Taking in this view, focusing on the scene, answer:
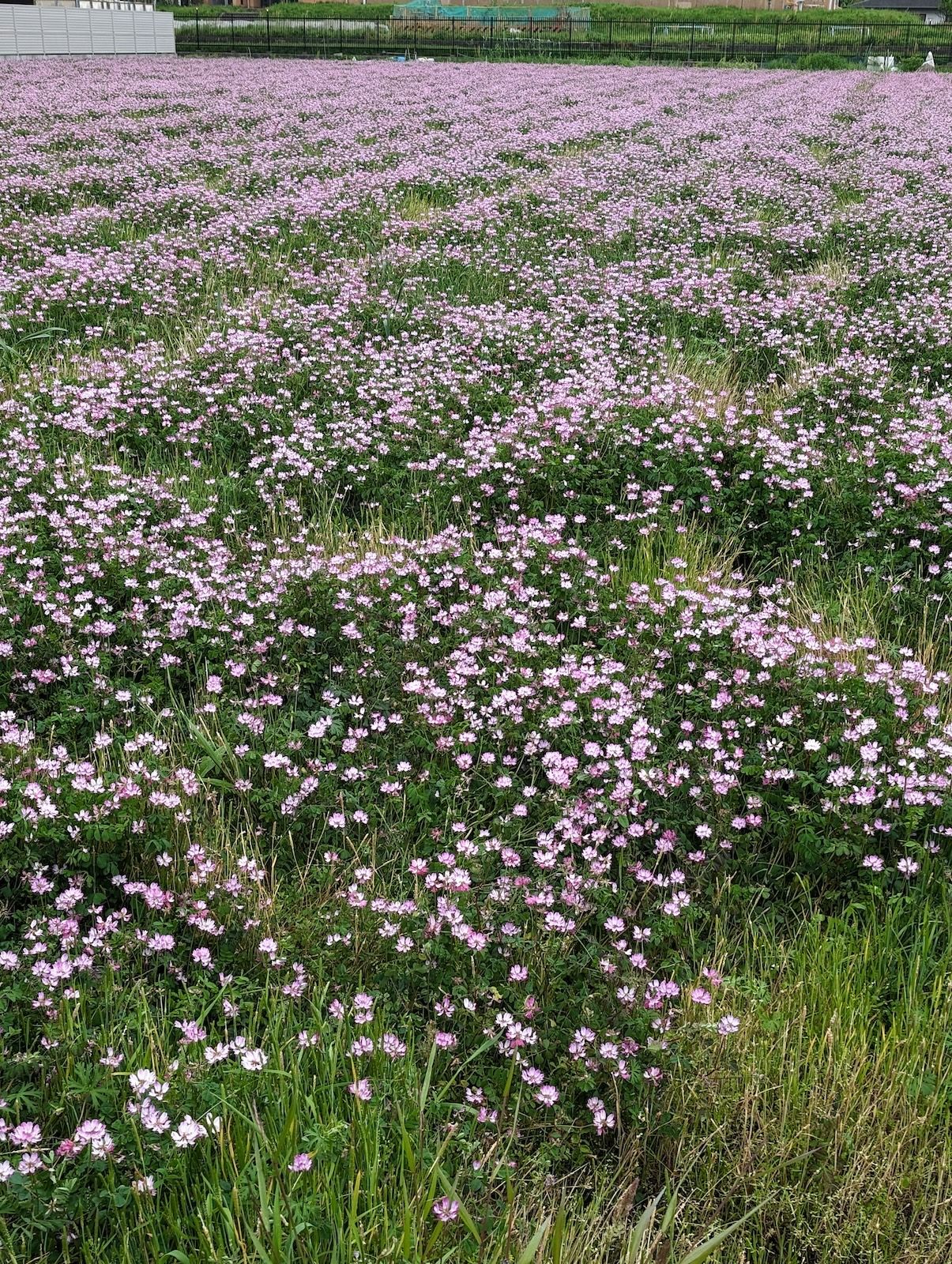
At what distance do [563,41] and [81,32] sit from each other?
24.8 m

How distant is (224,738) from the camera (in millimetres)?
3762

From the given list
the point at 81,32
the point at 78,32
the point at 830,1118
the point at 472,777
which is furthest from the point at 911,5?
the point at 830,1118

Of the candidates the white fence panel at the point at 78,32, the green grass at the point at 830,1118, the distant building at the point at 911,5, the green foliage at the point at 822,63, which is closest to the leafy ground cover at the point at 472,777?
→ the green grass at the point at 830,1118

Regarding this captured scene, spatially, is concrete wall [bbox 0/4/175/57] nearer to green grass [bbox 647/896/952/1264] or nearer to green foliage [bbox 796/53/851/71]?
green foliage [bbox 796/53/851/71]

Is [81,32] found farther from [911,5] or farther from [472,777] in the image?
[911,5]

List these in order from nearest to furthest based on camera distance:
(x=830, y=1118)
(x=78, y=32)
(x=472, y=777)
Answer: (x=830, y=1118) < (x=472, y=777) < (x=78, y=32)

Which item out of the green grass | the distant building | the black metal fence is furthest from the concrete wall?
the distant building

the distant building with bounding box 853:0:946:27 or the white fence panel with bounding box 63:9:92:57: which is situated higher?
the distant building with bounding box 853:0:946:27

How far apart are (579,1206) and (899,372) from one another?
7.19 meters

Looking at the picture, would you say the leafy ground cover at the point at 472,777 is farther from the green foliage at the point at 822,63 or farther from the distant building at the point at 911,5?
the distant building at the point at 911,5

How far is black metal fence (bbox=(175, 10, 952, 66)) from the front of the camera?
50.4 metres

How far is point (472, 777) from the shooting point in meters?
3.61

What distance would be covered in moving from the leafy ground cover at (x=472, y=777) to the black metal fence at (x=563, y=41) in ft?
159

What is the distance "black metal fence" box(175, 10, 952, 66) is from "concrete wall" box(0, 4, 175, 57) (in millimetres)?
3611
